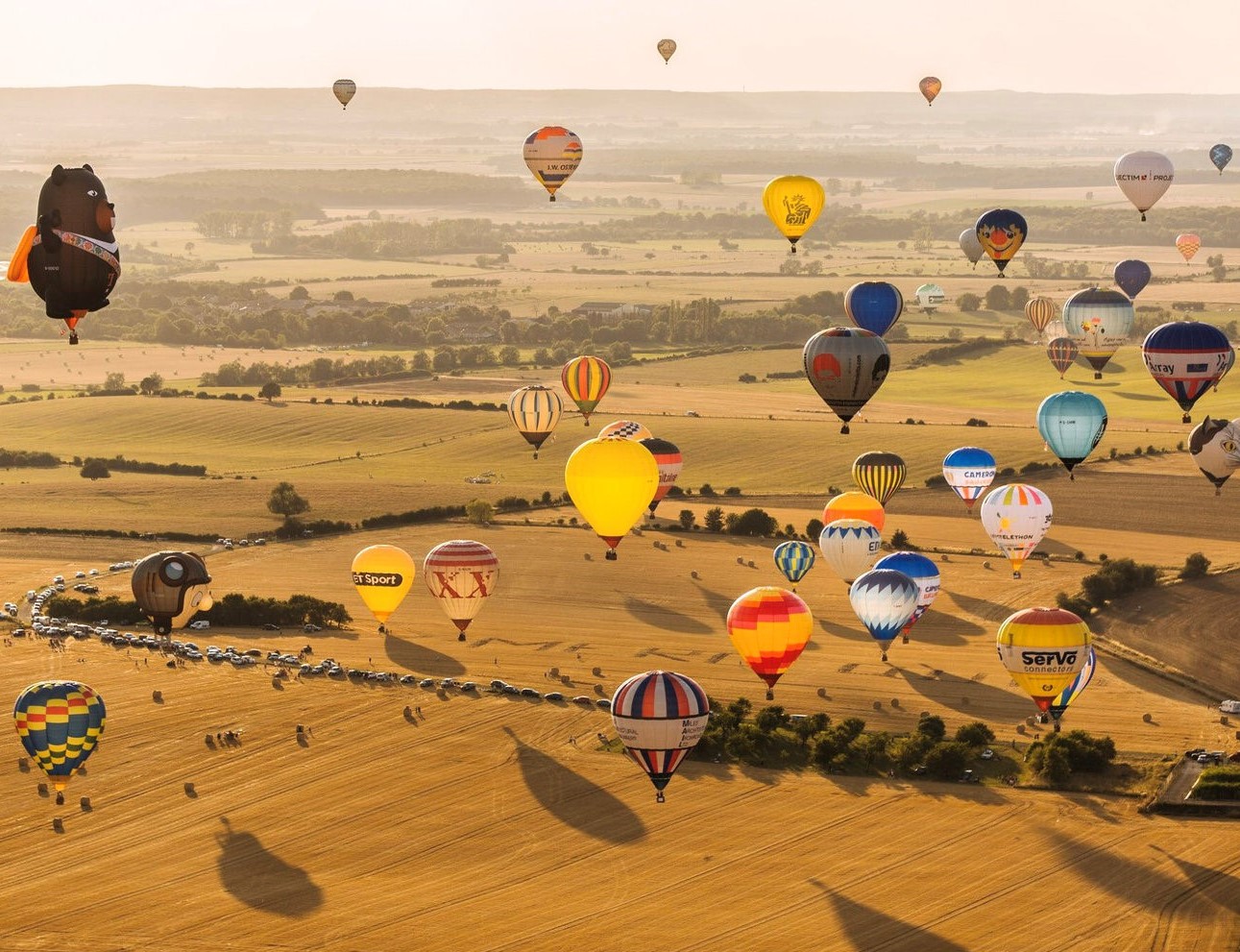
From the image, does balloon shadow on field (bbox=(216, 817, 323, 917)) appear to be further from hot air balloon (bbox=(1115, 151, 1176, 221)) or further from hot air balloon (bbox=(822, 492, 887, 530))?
hot air balloon (bbox=(1115, 151, 1176, 221))

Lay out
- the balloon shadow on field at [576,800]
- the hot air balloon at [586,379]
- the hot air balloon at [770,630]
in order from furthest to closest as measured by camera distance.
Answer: the hot air balloon at [586,379], the hot air balloon at [770,630], the balloon shadow on field at [576,800]

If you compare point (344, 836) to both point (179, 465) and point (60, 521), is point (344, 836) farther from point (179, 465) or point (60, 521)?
point (179, 465)

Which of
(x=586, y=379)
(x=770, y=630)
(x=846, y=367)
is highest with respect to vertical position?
(x=846, y=367)

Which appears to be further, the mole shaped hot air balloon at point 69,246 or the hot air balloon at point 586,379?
the hot air balloon at point 586,379

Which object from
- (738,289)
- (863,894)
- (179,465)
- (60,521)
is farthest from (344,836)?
(738,289)

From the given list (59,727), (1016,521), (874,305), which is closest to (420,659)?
(59,727)

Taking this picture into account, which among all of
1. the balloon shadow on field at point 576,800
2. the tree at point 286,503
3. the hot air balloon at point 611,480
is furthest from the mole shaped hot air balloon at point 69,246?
the tree at point 286,503

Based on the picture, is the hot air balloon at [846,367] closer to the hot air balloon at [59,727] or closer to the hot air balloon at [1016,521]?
the hot air balloon at [1016,521]

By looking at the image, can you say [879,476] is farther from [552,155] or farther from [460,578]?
[460,578]
